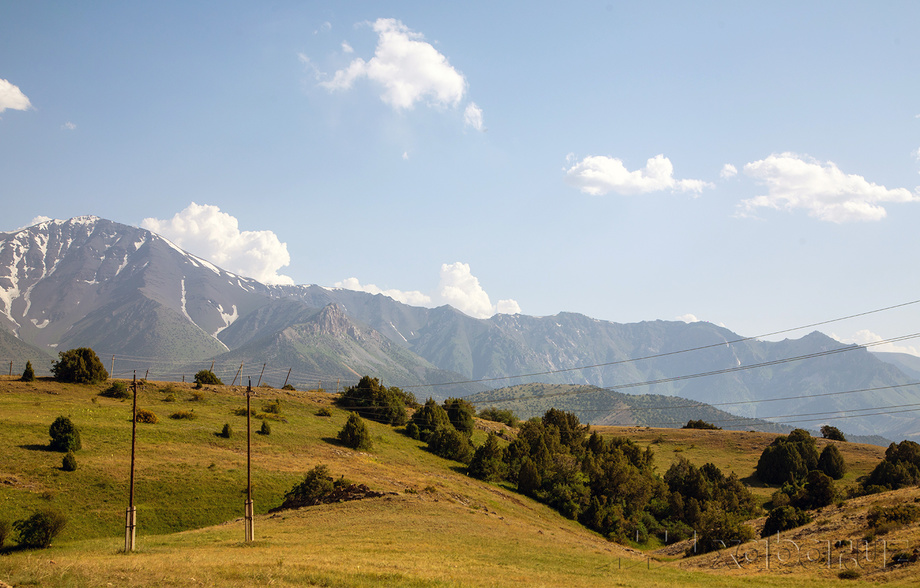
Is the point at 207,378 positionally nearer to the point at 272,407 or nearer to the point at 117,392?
the point at 117,392

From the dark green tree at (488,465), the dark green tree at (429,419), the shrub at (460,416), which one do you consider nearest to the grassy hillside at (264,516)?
the dark green tree at (488,465)

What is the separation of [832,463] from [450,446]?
61.9 meters

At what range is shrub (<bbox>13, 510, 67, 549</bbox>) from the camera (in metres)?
32.9

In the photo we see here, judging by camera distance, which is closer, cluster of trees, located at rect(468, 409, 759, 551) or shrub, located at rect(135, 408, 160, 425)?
shrub, located at rect(135, 408, 160, 425)

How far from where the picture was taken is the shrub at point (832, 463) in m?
83.2

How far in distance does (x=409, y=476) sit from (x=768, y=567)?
130ft

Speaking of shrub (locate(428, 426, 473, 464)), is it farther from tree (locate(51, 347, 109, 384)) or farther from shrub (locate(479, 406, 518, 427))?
shrub (locate(479, 406, 518, 427))

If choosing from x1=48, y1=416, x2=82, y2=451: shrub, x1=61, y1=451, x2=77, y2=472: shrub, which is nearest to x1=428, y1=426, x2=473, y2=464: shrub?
x1=48, y1=416, x2=82, y2=451: shrub

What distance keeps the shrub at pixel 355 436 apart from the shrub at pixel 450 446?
42.8ft

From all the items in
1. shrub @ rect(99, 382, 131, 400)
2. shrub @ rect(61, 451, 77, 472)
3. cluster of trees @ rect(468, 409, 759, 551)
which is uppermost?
shrub @ rect(99, 382, 131, 400)

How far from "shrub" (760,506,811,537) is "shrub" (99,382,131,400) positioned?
79.1 metres

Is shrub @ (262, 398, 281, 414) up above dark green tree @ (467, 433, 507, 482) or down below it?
above

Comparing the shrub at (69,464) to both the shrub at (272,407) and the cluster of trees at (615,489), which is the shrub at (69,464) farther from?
the cluster of trees at (615,489)

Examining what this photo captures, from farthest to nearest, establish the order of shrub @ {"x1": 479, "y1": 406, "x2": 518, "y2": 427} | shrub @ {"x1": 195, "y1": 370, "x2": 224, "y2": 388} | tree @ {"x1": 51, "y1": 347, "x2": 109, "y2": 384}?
shrub @ {"x1": 479, "y1": 406, "x2": 518, "y2": 427}
shrub @ {"x1": 195, "y1": 370, "x2": 224, "y2": 388}
tree @ {"x1": 51, "y1": 347, "x2": 109, "y2": 384}
